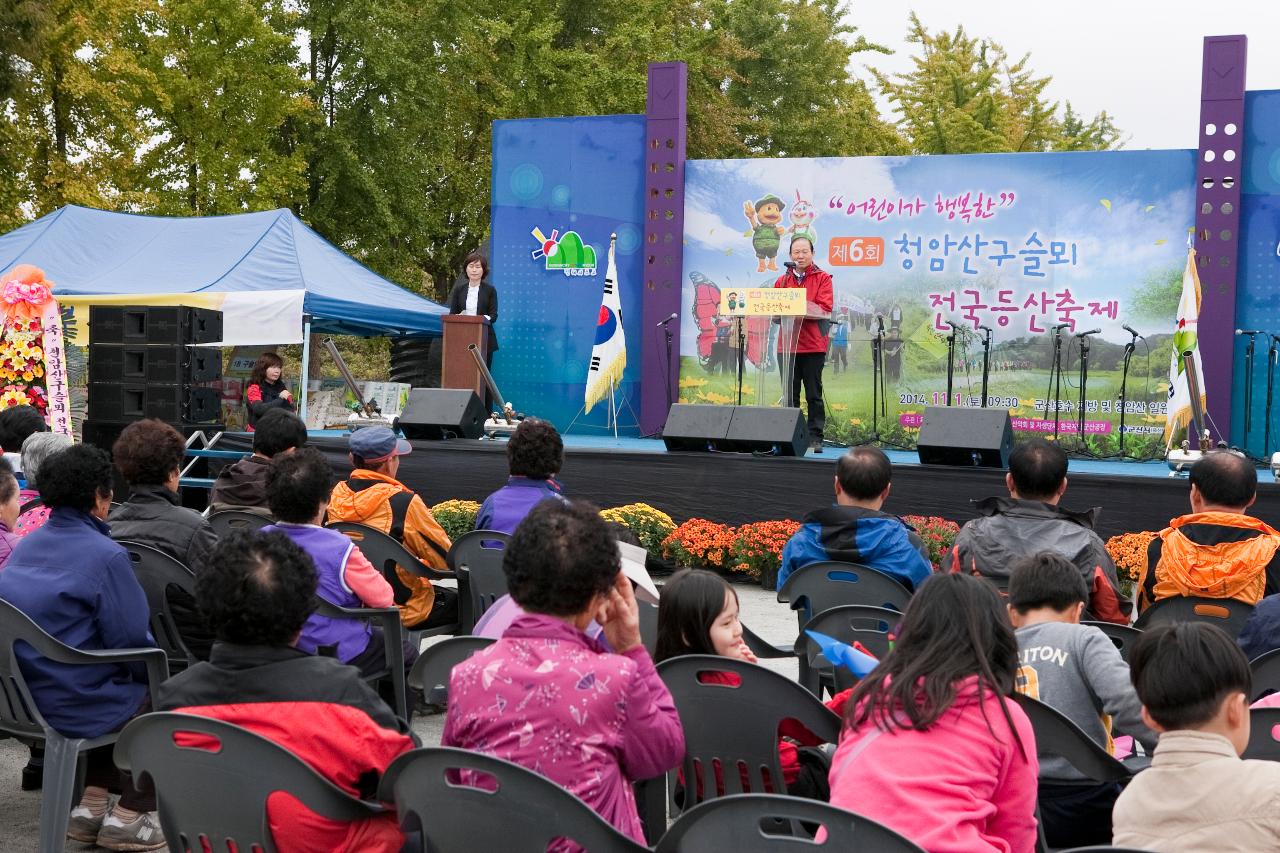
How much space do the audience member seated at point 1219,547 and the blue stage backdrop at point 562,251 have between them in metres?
9.11

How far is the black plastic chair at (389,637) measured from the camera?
12.5ft

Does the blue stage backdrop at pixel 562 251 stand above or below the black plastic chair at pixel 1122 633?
above

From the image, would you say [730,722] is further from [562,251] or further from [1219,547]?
[562,251]

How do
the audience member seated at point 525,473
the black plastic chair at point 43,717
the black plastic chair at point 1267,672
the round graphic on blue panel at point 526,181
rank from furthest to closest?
the round graphic on blue panel at point 526,181 < the audience member seated at point 525,473 < the black plastic chair at point 43,717 < the black plastic chair at point 1267,672

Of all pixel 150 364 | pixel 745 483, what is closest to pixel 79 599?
pixel 150 364

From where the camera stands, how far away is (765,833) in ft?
5.86

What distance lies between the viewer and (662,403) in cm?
1278

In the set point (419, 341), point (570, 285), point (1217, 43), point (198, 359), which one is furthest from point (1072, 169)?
point (419, 341)

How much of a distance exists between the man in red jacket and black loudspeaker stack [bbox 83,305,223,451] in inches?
168

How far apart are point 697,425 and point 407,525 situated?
422 cm

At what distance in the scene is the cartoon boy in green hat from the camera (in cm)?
1251

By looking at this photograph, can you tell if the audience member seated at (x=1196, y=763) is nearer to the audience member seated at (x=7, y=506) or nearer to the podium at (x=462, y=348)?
the audience member seated at (x=7, y=506)

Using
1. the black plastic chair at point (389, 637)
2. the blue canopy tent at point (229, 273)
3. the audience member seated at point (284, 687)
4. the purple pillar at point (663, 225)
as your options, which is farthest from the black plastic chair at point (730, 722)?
the blue canopy tent at point (229, 273)

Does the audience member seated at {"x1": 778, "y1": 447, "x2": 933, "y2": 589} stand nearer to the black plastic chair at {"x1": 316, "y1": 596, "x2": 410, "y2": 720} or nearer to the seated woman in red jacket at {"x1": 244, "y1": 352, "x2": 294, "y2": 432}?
the black plastic chair at {"x1": 316, "y1": 596, "x2": 410, "y2": 720}
